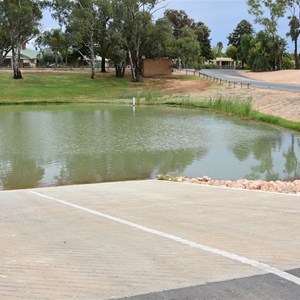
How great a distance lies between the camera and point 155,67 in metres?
72.2

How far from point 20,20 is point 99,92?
14093 mm

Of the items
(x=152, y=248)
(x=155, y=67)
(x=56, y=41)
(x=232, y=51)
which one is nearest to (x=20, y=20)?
(x=155, y=67)

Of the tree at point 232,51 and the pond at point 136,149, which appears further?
the tree at point 232,51

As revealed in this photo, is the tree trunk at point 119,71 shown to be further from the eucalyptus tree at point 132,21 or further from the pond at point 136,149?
the pond at point 136,149

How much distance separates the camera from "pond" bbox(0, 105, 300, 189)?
1647cm

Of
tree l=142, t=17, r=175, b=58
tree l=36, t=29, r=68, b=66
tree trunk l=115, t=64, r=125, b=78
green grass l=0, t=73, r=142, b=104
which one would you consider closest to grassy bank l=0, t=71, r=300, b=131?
green grass l=0, t=73, r=142, b=104

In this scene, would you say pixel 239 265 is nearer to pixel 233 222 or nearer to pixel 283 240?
pixel 283 240

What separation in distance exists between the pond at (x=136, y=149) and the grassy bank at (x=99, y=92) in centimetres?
639

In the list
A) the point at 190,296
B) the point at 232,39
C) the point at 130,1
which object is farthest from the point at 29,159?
the point at 232,39

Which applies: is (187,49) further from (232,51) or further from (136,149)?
(232,51)

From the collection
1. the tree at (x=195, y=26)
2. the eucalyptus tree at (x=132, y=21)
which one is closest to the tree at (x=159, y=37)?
the eucalyptus tree at (x=132, y=21)

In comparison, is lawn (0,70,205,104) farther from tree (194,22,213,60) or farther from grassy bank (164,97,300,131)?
tree (194,22,213,60)

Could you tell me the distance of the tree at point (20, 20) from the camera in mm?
56106

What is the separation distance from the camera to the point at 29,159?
18453 mm
